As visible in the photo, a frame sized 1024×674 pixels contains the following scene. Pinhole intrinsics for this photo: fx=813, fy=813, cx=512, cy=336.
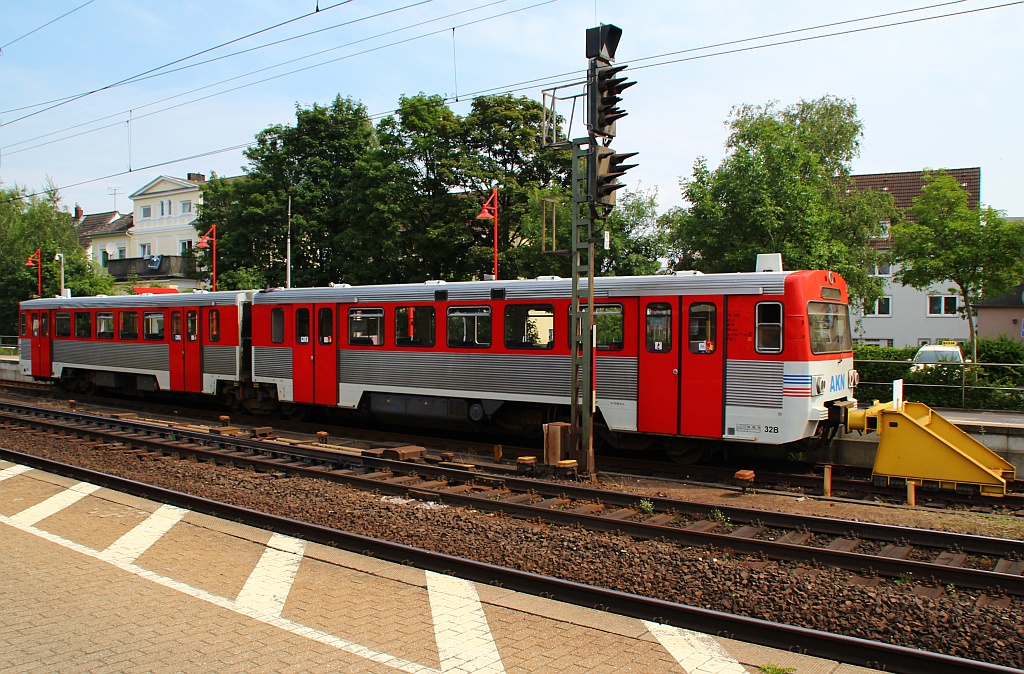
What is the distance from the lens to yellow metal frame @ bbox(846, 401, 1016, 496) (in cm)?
1030

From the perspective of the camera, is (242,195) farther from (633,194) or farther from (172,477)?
(172,477)

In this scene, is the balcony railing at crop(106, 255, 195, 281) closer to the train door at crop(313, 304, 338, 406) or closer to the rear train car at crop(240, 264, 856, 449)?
the train door at crop(313, 304, 338, 406)

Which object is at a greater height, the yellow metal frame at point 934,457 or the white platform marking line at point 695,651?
the yellow metal frame at point 934,457

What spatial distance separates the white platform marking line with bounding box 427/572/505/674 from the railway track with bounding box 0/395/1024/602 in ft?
8.09

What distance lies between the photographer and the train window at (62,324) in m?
24.1

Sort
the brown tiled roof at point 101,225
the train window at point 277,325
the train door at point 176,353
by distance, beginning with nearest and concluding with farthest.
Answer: the train window at point 277,325 < the train door at point 176,353 < the brown tiled roof at point 101,225

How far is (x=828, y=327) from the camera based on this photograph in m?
11.9

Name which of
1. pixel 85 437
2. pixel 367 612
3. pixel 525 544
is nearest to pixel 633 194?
pixel 85 437

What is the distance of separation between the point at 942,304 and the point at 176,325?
1460 inches

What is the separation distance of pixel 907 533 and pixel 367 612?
5.44 meters

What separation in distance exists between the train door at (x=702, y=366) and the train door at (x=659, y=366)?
0.13 m

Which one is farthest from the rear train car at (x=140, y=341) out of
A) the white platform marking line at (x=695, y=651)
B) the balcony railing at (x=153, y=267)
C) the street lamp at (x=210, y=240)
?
the balcony railing at (x=153, y=267)

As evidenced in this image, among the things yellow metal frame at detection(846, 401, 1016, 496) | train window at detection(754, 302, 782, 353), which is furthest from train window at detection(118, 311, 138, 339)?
yellow metal frame at detection(846, 401, 1016, 496)

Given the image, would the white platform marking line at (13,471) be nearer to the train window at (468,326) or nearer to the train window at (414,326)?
the train window at (414,326)
